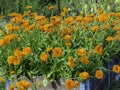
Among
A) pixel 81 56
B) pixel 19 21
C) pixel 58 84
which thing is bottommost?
pixel 58 84

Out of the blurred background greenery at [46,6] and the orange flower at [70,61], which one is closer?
the orange flower at [70,61]

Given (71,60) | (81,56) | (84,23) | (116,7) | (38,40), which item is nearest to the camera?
(71,60)

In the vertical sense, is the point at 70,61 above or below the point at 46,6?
above

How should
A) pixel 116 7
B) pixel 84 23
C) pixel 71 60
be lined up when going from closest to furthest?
1. pixel 71 60
2. pixel 84 23
3. pixel 116 7

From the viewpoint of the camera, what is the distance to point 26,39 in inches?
188

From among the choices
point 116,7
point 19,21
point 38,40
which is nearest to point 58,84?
point 38,40

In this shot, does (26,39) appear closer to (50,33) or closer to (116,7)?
(50,33)

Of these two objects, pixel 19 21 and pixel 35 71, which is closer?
pixel 35 71

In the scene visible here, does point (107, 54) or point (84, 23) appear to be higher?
point (84, 23)

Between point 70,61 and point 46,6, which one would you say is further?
point 46,6

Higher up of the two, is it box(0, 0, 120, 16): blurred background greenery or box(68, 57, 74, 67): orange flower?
box(68, 57, 74, 67): orange flower

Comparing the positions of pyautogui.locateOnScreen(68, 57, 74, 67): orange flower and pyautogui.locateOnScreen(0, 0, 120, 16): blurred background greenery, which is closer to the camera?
pyautogui.locateOnScreen(68, 57, 74, 67): orange flower

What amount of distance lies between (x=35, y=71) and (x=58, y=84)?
0.98ft

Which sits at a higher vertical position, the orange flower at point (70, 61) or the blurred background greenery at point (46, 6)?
the orange flower at point (70, 61)
